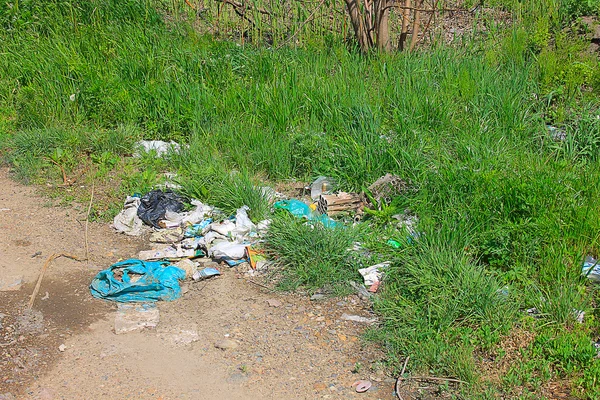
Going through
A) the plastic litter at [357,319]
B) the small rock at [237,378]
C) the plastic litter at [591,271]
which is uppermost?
the plastic litter at [591,271]

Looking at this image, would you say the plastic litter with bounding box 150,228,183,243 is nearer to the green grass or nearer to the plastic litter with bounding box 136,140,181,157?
the green grass

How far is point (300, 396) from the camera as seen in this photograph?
11.6ft

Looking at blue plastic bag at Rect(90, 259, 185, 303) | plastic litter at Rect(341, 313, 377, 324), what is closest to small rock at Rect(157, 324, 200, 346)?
blue plastic bag at Rect(90, 259, 185, 303)

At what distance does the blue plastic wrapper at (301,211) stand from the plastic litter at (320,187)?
8.0 inches

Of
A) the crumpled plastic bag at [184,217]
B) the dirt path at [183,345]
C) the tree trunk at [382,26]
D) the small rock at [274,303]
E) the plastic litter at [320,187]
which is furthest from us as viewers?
the tree trunk at [382,26]

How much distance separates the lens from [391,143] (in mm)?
5797

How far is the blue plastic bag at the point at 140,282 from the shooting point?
14.6 feet

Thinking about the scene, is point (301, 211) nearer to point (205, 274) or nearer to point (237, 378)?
point (205, 274)

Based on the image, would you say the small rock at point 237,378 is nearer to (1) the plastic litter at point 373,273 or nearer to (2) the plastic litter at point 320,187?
(1) the plastic litter at point 373,273

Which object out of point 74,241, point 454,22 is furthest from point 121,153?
point 454,22

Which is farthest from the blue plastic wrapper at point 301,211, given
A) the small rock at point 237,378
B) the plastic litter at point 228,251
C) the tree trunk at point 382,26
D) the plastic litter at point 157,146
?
the tree trunk at point 382,26

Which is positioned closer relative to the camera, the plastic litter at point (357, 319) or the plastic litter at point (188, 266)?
the plastic litter at point (357, 319)

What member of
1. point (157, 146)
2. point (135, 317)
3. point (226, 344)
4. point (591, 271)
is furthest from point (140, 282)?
point (591, 271)

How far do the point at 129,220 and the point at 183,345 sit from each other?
5.89ft
